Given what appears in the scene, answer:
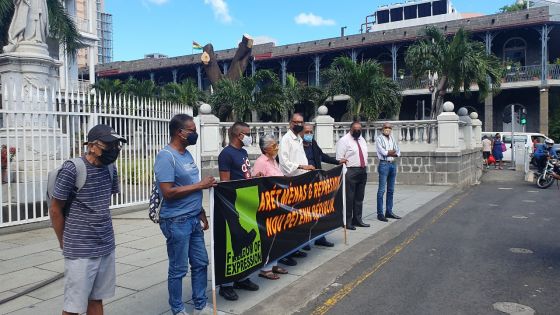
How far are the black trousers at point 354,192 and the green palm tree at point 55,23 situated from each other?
11.9 m

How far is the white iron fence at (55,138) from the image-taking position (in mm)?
7426

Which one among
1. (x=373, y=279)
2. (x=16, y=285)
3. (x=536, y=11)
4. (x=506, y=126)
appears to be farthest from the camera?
(x=506, y=126)

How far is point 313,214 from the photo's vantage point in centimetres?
586

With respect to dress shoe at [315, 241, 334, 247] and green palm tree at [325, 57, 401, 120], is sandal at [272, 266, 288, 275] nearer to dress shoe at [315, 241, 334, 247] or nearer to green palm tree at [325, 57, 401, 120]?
dress shoe at [315, 241, 334, 247]

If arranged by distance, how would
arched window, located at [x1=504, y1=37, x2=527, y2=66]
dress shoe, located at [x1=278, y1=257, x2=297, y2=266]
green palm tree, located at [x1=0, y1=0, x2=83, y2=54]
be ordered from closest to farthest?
dress shoe, located at [x1=278, y1=257, x2=297, y2=266] < green palm tree, located at [x1=0, y1=0, x2=83, y2=54] < arched window, located at [x1=504, y1=37, x2=527, y2=66]

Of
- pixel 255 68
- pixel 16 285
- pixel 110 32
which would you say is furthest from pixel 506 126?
pixel 110 32

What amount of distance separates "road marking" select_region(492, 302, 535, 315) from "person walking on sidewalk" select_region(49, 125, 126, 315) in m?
3.45

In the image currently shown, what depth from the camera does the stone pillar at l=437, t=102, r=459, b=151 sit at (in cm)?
1358

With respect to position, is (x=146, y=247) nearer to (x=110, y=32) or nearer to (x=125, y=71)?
(x=125, y=71)

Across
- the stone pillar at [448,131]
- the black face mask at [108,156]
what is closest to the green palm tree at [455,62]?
the stone pillar at [448,131]

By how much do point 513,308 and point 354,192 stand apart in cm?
371

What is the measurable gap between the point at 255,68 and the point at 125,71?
1347cm

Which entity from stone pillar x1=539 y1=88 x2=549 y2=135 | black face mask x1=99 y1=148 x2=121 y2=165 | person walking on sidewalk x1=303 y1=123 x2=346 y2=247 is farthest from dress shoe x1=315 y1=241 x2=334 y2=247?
stone pillar x1=539 y1=88 x2=549 y2=135

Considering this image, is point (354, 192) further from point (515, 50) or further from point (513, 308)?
point (515, 50)
